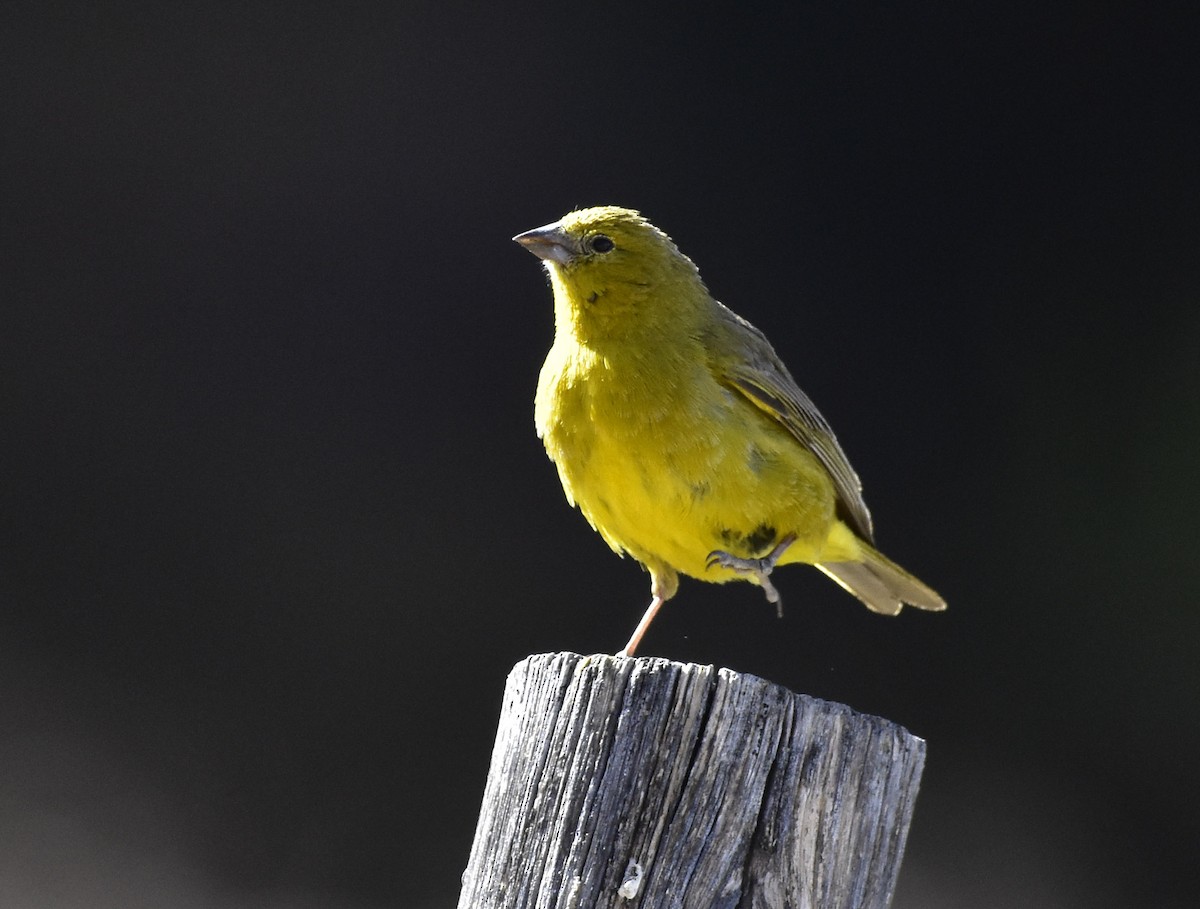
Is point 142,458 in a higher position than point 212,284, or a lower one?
lower

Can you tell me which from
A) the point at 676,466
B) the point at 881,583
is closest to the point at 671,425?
the point at 676,466

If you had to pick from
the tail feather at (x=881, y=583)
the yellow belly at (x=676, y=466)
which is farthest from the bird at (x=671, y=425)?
the tail feather at (x=881, y=583)

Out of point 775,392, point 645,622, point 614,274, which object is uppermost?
point 614,274

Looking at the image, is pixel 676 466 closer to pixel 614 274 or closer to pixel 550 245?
pixel 614 274

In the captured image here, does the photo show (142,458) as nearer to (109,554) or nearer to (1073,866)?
(109,554)

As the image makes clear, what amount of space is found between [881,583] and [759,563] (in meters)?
0.93

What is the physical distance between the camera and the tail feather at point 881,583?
4453mm

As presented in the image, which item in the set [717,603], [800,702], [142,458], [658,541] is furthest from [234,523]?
[800,702]

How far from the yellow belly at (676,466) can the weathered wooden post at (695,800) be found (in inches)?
52.3

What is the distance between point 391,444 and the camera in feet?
18.2

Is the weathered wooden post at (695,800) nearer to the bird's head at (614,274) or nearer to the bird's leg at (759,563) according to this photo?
the bird's leg at (759,563)

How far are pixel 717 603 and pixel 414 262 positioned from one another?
1.72 m

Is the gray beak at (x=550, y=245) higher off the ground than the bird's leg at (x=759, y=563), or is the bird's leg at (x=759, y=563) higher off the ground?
the gray beak at (x=550, y=245)

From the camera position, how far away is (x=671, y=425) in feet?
11.6
